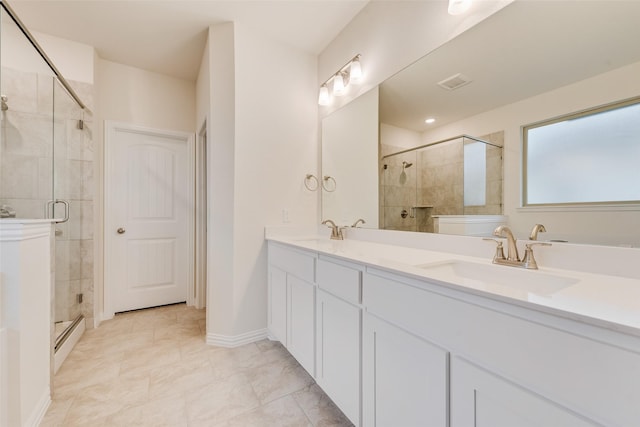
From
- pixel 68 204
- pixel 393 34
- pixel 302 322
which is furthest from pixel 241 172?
pixel 68 204

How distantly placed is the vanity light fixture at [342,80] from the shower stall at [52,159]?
196 centimetres

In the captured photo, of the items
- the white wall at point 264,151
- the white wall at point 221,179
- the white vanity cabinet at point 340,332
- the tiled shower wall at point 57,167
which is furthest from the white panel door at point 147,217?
the white vanity cabinet at point 340,332

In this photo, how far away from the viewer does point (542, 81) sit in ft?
3.49

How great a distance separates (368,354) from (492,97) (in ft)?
4.28

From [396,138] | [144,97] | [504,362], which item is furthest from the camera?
[144,97]

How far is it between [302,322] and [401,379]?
2.58ft

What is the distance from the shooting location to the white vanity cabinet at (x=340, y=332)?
1.16 m

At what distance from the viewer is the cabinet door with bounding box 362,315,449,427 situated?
Result: 2.70 feet

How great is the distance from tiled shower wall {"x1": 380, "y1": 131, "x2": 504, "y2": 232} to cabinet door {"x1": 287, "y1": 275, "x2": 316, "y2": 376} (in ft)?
2.34

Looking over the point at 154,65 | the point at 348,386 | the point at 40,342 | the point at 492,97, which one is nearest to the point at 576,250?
the point at 492,97

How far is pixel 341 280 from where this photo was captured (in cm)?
127

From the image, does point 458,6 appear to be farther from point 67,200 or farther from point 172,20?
point 67,200

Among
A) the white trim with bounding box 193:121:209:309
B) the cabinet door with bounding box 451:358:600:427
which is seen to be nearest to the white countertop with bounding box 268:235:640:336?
the cabinet door with bounding box 451:358:600:427

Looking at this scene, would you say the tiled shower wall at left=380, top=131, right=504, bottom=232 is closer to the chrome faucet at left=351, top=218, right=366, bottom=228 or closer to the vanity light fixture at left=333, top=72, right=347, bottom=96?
the chrome faucet at left=351, top=218, right=366, bottom=228
